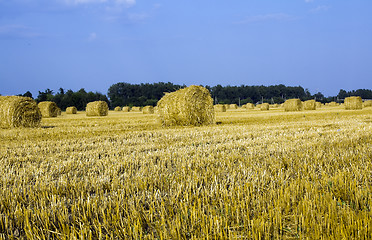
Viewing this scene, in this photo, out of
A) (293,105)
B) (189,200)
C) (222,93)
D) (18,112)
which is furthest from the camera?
(222,93)

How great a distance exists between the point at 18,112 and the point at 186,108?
7045mm

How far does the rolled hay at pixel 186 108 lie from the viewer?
12.8 metres

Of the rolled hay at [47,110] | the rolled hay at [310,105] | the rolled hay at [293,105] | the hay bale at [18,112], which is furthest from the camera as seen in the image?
the rolled hay at [310,105]

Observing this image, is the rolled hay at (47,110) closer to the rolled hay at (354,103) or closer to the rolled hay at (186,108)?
the rolled hay at (186,108)

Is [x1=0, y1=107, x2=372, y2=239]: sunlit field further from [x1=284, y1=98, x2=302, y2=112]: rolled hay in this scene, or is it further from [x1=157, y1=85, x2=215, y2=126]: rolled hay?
[x1=284, y1=98, x2=302, y2=112]: rolled hay

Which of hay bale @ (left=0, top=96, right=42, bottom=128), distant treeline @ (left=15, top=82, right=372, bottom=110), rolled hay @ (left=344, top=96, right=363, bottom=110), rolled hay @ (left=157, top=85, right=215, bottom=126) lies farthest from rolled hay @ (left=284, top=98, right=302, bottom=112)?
distant treeline @ (left=15, top=82, right=372, bottom=110)

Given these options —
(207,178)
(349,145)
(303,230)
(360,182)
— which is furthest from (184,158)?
(349,145)

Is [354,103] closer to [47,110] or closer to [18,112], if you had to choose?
[47,110]

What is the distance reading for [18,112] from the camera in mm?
13172

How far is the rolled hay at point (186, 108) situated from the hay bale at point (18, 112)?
5.56 m

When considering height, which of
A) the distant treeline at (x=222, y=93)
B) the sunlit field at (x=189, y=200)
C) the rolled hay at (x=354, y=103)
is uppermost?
the distant treeline at (x=222, y=93)

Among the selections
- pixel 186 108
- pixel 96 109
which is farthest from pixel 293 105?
pixel 186 108

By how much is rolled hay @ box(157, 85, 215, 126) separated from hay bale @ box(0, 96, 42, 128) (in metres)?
5.56

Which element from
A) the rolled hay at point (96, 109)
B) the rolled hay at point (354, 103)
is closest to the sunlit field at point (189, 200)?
the rolled hay at point (96, 109)
